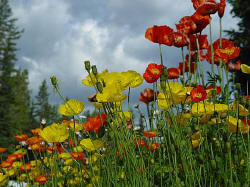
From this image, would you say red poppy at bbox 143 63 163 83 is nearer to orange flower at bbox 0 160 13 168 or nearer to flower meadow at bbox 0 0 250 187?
flower meadow at bbox 0 0 250 187

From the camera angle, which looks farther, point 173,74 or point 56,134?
point 173,74

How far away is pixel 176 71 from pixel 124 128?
98 centimetres

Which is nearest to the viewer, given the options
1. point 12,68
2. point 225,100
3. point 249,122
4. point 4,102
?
point 249,122

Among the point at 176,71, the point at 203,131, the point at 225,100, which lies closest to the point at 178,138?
the point at 203,131

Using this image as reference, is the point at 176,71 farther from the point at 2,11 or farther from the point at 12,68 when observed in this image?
the point at 2,11

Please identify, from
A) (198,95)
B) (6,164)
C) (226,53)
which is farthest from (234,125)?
(6,164)

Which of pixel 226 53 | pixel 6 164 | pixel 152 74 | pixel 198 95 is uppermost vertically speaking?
pixel 226 53

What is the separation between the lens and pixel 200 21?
203cm

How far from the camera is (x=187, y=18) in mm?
2096

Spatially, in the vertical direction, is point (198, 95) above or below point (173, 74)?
below

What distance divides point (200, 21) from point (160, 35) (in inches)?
17.3

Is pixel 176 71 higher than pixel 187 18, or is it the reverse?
pixel 187 18

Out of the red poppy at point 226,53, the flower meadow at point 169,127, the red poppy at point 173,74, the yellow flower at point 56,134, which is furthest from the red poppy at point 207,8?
the yellow flower at point 56,134

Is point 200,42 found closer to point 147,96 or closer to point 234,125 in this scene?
point 147,96
